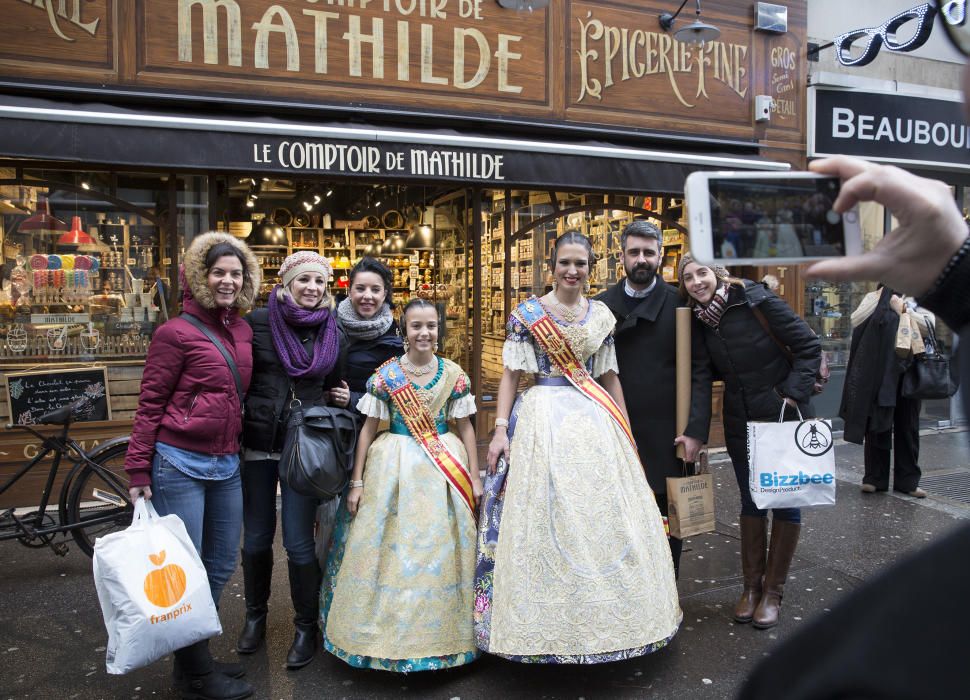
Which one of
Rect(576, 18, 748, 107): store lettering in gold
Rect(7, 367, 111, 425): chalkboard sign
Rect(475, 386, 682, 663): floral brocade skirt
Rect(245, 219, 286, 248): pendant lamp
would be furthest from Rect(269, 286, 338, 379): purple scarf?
Rect(245, 219, 286, 248): pendant lamp

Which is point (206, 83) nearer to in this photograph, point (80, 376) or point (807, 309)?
point (80, 376)

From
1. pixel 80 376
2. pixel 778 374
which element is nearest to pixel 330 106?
pixel 80 376

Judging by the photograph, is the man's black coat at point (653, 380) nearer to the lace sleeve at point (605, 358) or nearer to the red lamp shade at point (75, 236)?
the lace sleeve at point (605, 358)

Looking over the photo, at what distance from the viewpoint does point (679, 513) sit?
12.0ft

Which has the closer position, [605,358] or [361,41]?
[605,358]

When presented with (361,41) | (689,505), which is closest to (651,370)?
(689,505)

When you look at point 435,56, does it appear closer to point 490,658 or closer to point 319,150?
point 319,150

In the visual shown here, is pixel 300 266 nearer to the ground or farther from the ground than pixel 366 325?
farther from the ground

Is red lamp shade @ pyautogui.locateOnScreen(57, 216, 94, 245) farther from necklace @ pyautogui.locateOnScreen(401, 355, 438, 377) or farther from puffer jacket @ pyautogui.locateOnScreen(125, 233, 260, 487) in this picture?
necklace @ pyautogui.locateOnScreen(401, 355, 438, 377)

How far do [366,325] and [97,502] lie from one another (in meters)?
2.56

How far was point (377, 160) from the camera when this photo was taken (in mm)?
5715

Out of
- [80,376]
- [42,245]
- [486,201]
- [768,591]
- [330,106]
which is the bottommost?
[768,591]

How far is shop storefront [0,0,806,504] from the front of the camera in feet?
18.0

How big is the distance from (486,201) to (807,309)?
161 inches
